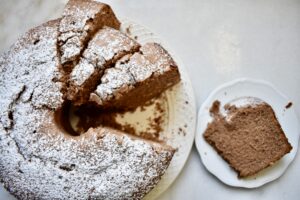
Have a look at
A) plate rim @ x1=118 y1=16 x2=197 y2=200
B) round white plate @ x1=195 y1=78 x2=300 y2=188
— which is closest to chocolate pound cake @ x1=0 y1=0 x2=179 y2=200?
plate rim @ x1=118 y1=16 x2=197 y2=200

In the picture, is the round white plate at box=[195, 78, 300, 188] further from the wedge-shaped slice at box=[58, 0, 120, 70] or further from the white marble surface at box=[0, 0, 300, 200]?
the wedge-shaped slice at box=[58, 0, 120, 70]

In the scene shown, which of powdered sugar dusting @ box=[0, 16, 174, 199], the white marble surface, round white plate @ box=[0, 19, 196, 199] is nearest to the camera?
powdered sugar dusting @ box=[0, 16, 174, 199]

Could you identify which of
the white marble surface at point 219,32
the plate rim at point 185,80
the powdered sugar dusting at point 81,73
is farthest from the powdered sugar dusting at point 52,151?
the white marble surface at point 219,32

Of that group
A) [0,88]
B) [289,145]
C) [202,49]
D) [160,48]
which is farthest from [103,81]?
[289,145]

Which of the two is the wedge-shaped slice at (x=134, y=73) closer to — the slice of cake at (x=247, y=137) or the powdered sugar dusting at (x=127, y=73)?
the powdered sugar dusting at (x=127, y=73)

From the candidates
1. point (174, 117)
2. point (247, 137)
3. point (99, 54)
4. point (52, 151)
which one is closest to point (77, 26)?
point (99, 54)

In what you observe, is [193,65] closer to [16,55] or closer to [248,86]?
[248,86]
